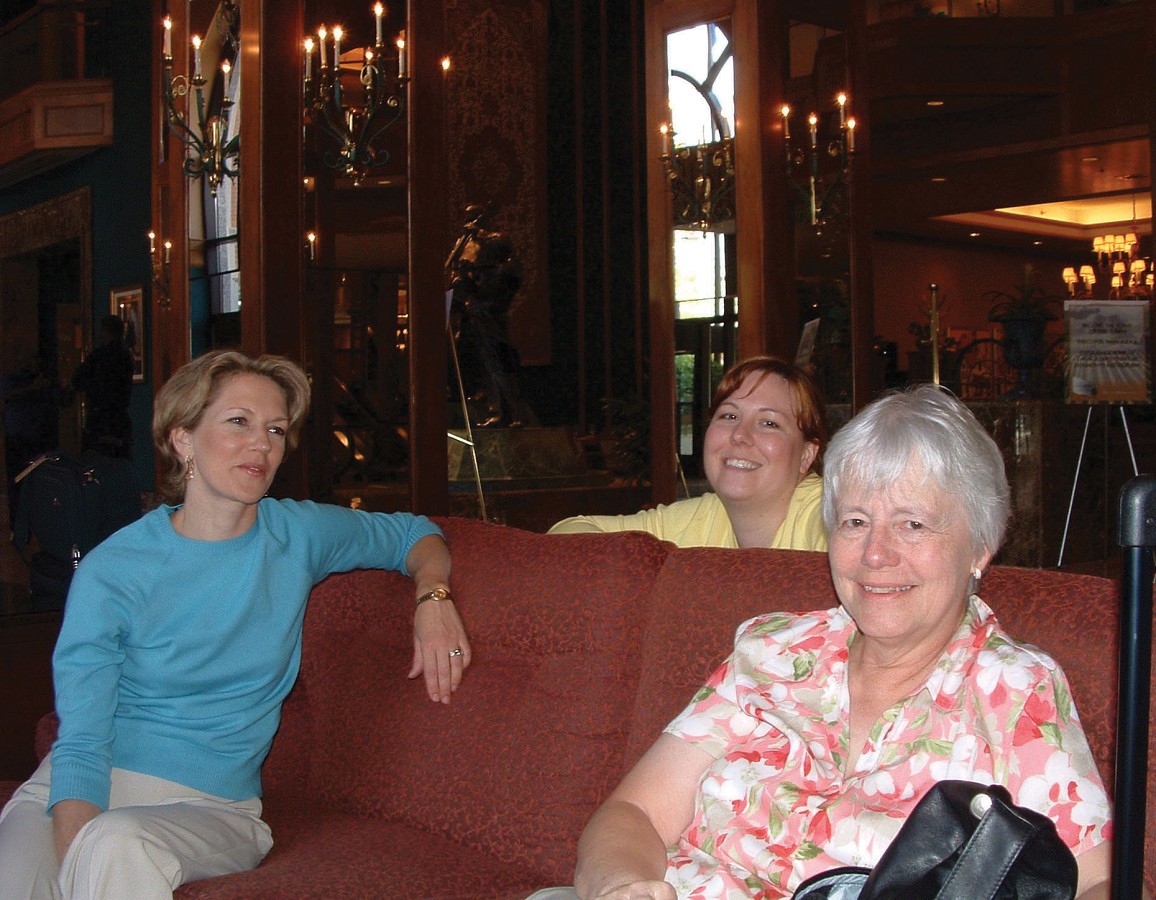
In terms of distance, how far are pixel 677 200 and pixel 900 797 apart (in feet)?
15.4

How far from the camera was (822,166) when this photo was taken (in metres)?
5.85

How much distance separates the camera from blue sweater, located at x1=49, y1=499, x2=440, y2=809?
6.42 feet

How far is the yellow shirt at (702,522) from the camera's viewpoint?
240 cm

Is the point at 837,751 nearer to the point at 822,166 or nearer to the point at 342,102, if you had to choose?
the point at 342,102

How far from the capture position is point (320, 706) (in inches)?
96.0

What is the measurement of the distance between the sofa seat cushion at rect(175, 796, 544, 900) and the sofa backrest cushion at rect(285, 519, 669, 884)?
0.16ft

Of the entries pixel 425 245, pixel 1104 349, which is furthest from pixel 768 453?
pixel 1104 349

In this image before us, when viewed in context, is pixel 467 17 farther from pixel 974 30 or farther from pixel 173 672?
pixel 173 672

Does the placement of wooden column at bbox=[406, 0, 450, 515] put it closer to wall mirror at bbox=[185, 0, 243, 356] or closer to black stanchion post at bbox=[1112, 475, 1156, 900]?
wall mirror at bbox=[185, 0, 243, 356]

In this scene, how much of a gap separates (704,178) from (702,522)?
11.2 feet

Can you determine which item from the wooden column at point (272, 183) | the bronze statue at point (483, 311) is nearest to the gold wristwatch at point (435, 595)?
the wooden column at point (272, 183)

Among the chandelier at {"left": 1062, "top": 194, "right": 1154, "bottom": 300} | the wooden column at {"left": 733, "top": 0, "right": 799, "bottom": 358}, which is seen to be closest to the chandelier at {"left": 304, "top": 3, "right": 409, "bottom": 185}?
the wooden column at {"left": 733, "top": 0, "right": 799, "bottom": 358}

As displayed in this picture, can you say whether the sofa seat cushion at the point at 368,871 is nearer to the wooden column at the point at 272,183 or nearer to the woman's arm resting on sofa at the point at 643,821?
the woman's arm resting on sofa at the point at 643,821

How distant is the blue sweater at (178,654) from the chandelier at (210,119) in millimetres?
3279
